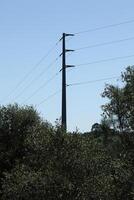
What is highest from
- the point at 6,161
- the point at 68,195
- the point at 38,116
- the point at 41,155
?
the point at 38,116

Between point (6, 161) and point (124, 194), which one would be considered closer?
point (124, 194)

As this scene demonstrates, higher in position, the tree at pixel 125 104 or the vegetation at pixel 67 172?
the tree at pixel 125 104

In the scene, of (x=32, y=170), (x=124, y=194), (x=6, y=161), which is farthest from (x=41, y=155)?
(x=6, y=161)

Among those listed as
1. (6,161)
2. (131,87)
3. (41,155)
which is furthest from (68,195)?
(6,161)

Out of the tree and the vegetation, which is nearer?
the vegetation

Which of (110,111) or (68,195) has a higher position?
(110,111)

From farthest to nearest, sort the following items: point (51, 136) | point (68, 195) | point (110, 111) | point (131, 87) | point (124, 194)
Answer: point (110, 111) < point (131, 87) < point (124, 194) < point (51, 136) < point (68, 195)

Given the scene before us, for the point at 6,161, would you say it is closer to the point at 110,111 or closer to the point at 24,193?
the point at 110,111

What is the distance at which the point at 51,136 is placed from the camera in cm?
2173

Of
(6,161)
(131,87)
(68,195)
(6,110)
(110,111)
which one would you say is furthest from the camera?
(6,110)

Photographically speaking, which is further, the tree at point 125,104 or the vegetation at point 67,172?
the tree at point 125,104

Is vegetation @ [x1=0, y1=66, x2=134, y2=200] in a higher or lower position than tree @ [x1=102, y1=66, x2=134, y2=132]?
lower

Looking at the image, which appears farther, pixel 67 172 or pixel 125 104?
pixel 125 104

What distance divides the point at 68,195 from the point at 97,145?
2.35 m
